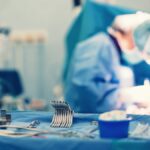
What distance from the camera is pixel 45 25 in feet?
12.8

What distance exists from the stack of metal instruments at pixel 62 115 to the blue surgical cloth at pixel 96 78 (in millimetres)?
952

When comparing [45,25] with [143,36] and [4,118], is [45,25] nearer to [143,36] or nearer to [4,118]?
[143,36]

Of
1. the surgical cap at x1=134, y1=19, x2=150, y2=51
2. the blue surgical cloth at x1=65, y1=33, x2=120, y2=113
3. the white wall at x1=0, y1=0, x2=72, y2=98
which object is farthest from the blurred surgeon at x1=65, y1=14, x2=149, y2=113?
the white wall at x1=0, y1=0, x2=72, y2=98

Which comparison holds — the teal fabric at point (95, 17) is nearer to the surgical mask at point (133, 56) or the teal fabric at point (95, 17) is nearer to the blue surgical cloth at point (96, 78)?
the blue surgical cloth at point (96, 78)

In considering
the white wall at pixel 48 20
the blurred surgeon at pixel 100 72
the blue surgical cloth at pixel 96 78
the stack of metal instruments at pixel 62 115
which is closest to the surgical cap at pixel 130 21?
the blurred surgeon at pixel 100 72

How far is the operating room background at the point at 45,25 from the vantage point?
3865 mm

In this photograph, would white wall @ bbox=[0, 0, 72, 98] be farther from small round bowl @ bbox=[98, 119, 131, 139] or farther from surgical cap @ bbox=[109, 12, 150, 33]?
small round bowl @ bbox=[98, 119, 131, 139]

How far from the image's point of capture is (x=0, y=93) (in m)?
3.46

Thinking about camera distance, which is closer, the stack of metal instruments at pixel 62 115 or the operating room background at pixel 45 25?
the stack of metal instruments at pixel 62 115

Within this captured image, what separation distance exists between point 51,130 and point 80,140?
15cm

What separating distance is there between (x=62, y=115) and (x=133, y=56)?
0.75 m

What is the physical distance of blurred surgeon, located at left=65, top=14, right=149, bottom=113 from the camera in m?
2.19

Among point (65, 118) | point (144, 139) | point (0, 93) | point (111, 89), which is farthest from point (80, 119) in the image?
point (0, 93)

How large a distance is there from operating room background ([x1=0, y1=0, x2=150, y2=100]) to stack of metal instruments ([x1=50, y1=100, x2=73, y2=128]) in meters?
2.65
